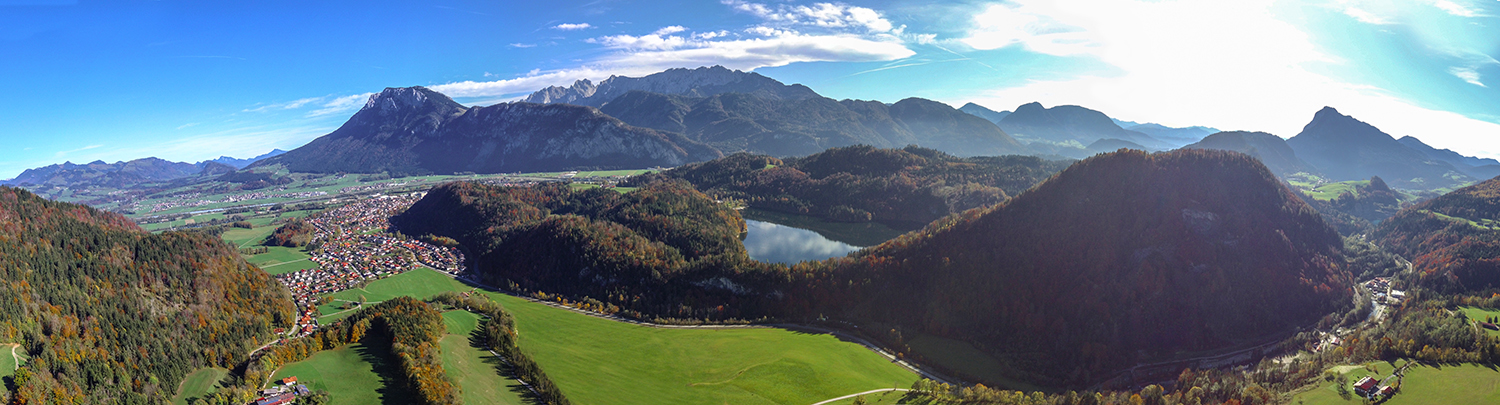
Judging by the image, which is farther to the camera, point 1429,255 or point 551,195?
point 551,195

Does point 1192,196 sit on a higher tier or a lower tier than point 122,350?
higher

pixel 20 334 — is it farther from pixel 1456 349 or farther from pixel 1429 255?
pixel 1429 255

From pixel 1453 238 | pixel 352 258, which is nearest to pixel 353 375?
pixel 352 258

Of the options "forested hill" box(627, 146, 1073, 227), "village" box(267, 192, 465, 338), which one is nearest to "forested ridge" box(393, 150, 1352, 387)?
"village" box(267, 192, 465, 338)

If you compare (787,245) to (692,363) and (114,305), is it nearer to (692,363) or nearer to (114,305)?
(692,363)

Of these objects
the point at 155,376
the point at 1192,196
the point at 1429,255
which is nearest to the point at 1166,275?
the point at 1192,196

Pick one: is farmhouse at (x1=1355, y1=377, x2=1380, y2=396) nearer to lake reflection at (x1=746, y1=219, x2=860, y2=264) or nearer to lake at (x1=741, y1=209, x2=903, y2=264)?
lake at (x1=741, y1=209, x2=903, y2=264)
